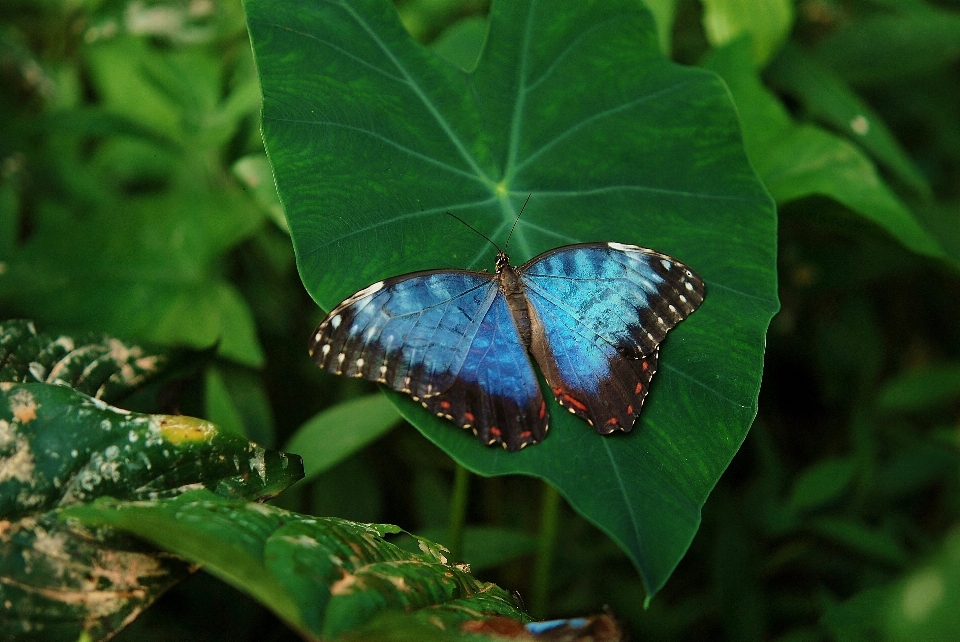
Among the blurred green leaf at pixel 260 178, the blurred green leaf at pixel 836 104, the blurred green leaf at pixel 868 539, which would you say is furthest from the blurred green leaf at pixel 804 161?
the blurred green leaf at pixel 260 178

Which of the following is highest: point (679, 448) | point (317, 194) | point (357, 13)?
point (357, 13)

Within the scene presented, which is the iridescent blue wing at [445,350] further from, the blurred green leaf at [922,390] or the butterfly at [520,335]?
the blurred green leaf at [922,390]

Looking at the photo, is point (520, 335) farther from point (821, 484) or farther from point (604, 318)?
point (821, 484)

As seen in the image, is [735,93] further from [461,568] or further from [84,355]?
[84,355]

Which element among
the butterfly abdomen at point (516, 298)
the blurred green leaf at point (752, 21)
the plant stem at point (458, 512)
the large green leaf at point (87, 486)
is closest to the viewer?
the large green leaf at point (87, 486)

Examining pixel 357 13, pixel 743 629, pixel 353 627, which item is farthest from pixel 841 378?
pixel 353 627

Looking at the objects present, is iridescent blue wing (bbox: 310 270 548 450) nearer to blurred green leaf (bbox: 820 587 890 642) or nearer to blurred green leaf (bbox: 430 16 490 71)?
blurred green leaf (bbox: 820 587 890 642)

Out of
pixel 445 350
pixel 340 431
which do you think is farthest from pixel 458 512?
pixel 445 350

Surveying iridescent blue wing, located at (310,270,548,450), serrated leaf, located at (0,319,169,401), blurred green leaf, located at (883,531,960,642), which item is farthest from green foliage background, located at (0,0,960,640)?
blurred green leaf, located at (883,531,960,642)
